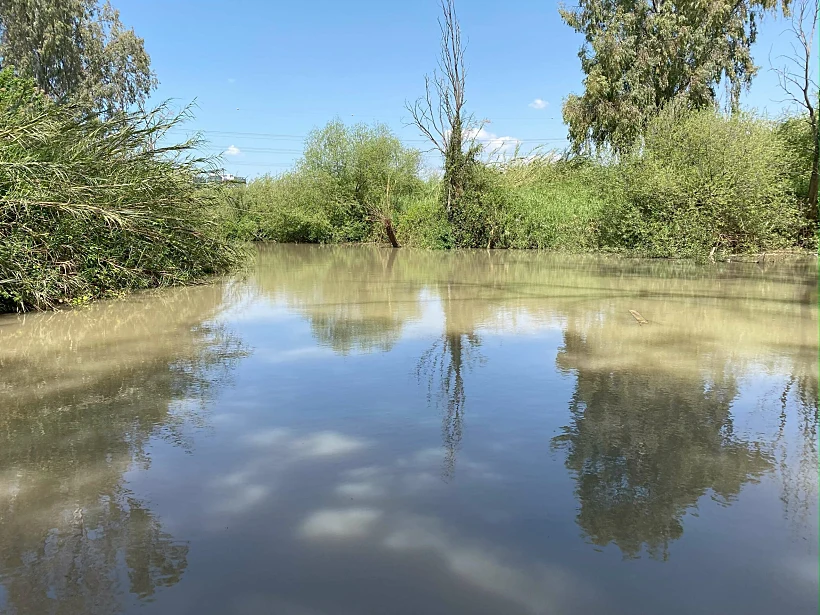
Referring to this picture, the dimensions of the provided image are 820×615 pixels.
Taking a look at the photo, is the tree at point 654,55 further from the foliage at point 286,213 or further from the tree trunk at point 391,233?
A: the foliage at point 286,213

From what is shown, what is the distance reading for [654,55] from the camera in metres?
28.8

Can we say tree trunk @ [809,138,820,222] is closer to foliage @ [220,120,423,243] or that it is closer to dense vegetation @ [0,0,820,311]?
dense vegetation @ [0,0,820,311]

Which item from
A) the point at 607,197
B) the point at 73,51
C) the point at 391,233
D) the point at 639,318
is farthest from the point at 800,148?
the point at 73,51

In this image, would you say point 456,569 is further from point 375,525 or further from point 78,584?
point 78,584

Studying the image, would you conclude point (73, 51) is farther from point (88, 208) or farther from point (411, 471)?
point (411, 471)

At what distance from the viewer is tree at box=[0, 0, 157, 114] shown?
33625 millimetres

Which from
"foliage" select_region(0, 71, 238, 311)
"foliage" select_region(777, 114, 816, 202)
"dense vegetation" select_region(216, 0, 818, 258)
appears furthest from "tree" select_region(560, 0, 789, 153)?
"foliage" select_region(0, 71, 238, 311)

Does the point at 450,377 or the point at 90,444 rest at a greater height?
the point at 450,377

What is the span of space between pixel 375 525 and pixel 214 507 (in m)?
0.76

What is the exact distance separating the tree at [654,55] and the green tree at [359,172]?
29.8 ft

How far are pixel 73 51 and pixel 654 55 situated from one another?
30446mm

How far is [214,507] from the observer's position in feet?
9.57

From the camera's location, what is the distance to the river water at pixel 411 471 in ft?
7.59

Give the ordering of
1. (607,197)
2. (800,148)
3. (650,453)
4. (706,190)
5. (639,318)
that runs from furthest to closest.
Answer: (800,148)
(607,197)
(706,190)
(639,318)
(650,453)
